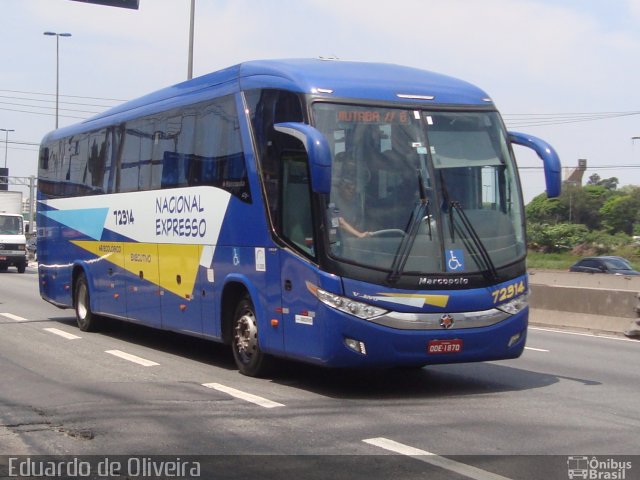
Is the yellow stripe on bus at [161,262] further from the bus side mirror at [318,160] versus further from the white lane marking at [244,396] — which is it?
the bus side mirror at [318,160]

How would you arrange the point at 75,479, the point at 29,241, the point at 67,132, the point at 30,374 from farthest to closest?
the point at 29,241, the point at 67,132, the point at 30,374, the point at 75,479

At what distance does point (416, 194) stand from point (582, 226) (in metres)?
63.4

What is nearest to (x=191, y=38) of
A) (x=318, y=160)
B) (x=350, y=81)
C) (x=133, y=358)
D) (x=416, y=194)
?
(x=133, y=358)

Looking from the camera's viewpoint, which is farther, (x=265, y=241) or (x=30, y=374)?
(x=30, y=374)

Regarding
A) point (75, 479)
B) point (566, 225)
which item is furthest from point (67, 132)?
point (566, 225)

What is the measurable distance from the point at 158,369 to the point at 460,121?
4.90 metres

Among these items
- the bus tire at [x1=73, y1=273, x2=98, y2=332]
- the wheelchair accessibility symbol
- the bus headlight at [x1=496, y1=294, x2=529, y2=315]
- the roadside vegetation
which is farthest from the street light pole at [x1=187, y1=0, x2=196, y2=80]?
the roadside vegetation

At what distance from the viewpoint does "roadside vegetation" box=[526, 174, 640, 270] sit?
61.6 meters

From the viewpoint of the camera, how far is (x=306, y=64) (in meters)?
10.6

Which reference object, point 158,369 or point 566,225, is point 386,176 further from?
point 566,225

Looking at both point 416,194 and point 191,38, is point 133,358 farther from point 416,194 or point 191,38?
point 191,38

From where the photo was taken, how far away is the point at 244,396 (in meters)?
9.92

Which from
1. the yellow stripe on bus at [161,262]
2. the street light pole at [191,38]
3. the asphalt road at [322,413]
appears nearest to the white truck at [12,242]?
the street light pole at [191,38]

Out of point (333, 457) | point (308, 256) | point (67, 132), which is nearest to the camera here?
point (333, 457)
